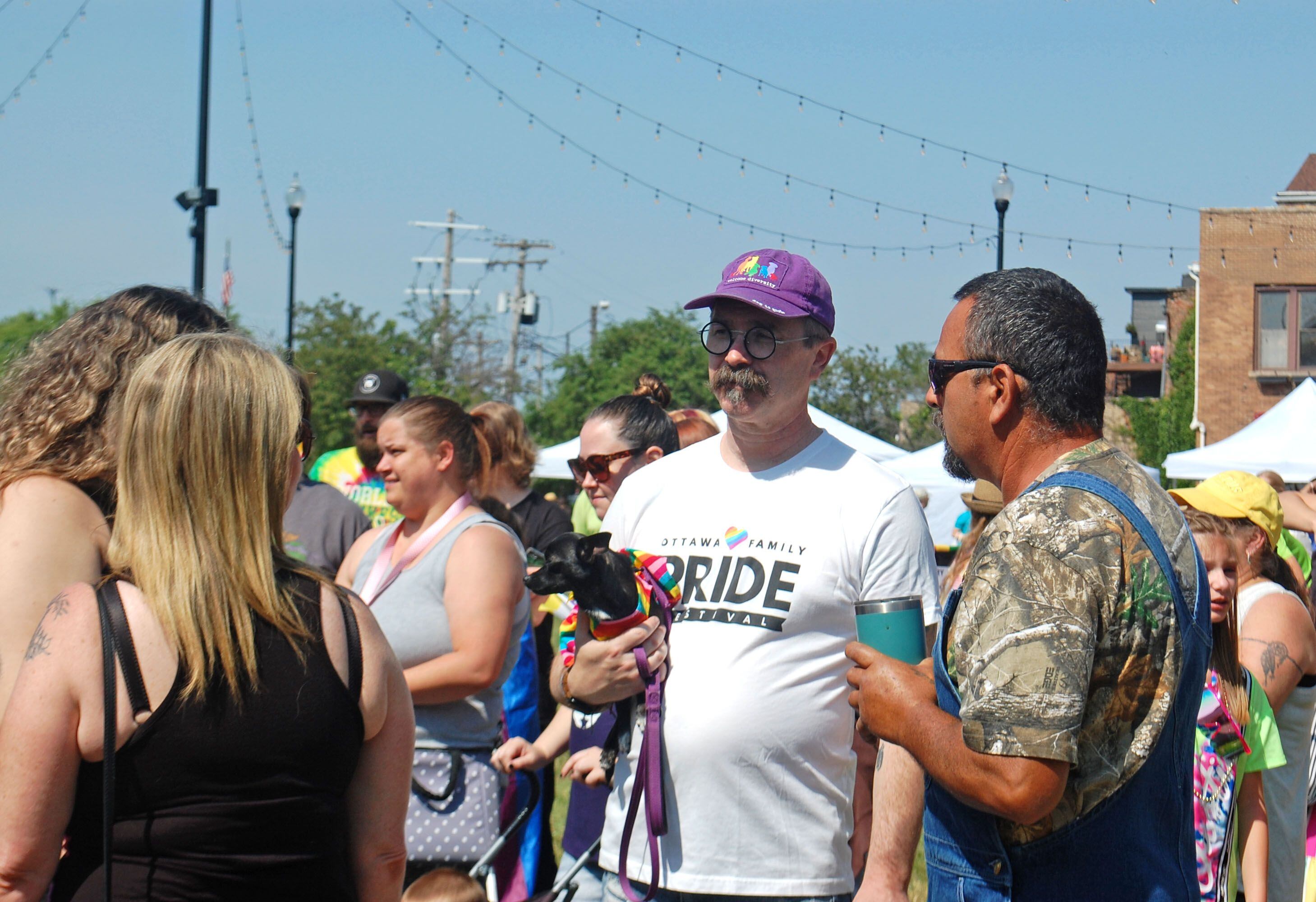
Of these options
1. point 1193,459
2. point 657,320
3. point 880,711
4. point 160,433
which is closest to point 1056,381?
point 880,711

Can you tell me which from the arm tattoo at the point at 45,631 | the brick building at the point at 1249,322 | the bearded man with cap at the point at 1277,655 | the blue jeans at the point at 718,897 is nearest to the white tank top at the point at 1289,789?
the bearded man with cap at the point at 1277,655

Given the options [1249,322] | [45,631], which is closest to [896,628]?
[45,631]

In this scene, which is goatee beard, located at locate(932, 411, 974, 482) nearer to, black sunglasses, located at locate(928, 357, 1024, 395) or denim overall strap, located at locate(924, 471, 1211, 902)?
black sunglasses, located at locate(928, 357, 1024, 395)

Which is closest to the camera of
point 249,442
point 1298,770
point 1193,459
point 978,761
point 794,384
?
point 978,761

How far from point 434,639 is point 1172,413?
2918 centimetres

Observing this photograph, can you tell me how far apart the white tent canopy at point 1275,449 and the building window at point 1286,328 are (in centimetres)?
1518

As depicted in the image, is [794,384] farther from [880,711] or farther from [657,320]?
[657,320]

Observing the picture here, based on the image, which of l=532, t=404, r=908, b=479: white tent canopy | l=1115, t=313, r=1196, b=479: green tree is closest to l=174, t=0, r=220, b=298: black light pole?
l=532, t=404, r=908, b=479: white tent canopy

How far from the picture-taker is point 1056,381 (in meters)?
2.07

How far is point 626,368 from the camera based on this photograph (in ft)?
168

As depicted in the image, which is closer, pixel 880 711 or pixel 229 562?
pixel 229 562

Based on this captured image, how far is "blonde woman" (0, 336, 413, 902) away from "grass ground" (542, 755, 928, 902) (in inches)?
105

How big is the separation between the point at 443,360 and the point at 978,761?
37630 mm

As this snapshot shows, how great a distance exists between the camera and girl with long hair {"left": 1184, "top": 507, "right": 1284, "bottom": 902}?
3273 millimetres
